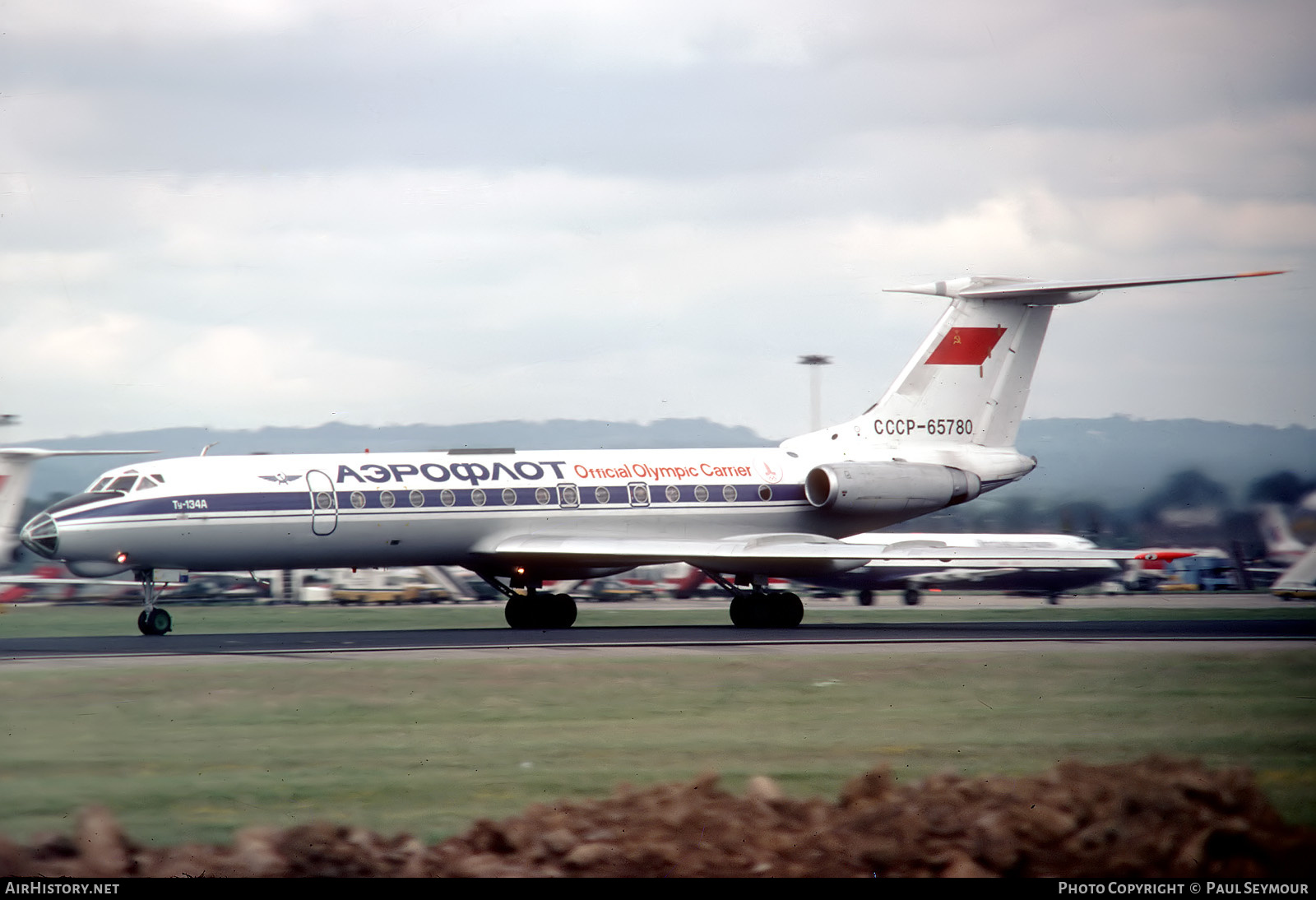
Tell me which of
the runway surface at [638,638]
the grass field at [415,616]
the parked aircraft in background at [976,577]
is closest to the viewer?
the runway surface at [638,638]

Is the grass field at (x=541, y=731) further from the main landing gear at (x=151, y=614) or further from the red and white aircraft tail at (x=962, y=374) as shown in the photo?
the red and white aircraft tail at (x=962, y=374)

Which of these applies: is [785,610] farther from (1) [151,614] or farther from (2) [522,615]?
(1) [151,614]

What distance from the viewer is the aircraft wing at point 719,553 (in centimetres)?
2948

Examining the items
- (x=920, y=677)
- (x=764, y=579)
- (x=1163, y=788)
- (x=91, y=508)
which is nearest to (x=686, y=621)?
(x=764, y=579)

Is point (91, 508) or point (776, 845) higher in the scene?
point (91, 508)

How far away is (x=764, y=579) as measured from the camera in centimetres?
3120

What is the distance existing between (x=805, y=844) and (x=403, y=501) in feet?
70.9

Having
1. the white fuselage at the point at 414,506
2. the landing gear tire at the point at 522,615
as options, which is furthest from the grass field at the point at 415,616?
the white fuselage at the point at 414,506

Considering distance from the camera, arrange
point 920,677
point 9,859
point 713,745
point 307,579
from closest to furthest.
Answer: point 9,859, point 713,745, point 920,677, point 307,579

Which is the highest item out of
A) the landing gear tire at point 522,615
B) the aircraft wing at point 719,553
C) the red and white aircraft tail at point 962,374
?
the red and white aircraft tail at point 962,374

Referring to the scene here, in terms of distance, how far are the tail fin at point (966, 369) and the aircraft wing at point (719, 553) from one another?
467 centimetres

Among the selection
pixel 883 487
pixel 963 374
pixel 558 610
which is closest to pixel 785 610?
pixel 883 487

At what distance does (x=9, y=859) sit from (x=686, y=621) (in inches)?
1013

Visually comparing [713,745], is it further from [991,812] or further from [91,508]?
[91,508]
